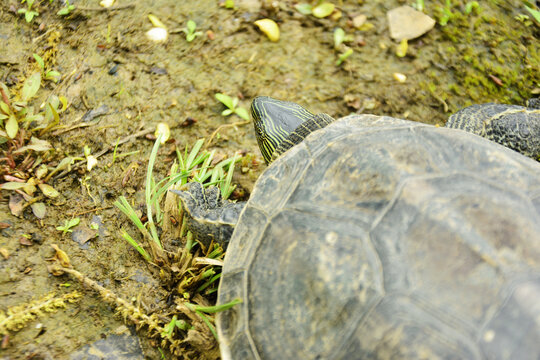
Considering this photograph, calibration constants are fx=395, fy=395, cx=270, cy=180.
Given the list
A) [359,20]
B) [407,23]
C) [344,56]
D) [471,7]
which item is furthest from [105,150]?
[471,7]

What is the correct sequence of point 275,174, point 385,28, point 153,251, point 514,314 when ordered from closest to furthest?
point 514,314
point 275,174
point 153,251
point 385,28

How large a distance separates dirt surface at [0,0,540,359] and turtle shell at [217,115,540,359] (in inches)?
38.9

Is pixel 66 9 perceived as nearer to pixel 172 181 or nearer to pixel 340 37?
pixel 172 181

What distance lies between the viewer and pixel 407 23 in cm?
Result: 376

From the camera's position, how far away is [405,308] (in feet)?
5.45

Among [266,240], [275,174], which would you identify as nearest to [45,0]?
[275,174]

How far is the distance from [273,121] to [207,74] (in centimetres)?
99

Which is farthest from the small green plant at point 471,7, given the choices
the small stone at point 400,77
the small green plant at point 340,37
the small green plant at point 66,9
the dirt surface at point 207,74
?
the small green plant at point 66,9

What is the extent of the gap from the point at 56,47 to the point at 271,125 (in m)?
2.04

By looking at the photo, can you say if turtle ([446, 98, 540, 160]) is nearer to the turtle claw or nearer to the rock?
the rock

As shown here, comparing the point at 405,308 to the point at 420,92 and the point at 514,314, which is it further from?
the point at 420,92

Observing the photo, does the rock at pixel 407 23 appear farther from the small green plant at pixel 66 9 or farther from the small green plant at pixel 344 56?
the small green plant at pixel 66 9

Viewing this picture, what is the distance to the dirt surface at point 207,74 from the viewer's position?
9.78ft

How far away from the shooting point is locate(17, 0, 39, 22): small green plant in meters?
3.38
